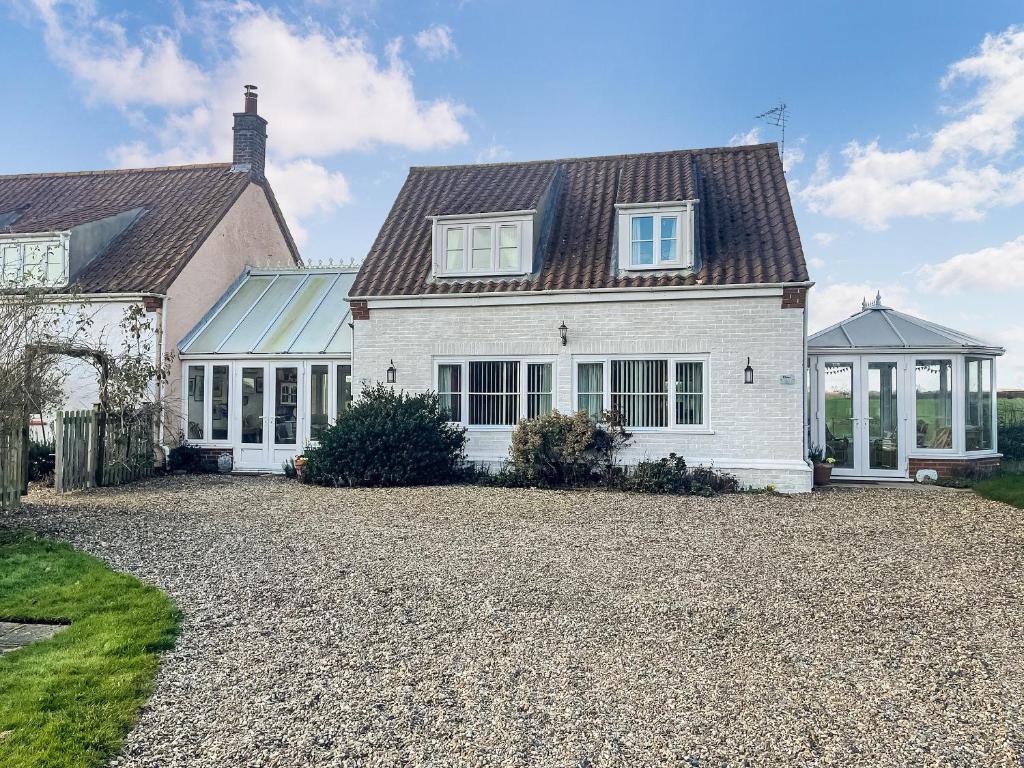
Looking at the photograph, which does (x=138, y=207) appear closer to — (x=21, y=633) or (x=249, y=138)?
(x=249, y=138)

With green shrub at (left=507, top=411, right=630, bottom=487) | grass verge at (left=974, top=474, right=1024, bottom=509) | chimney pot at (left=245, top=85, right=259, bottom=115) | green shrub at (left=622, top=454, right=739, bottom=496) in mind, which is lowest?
grass verge at (left=974, top=474, right=1024, bottom=509)

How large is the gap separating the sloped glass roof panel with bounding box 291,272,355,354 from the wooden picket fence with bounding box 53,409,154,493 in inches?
145

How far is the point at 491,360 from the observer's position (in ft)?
48.4

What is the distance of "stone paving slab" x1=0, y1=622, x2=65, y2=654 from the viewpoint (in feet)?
16.8

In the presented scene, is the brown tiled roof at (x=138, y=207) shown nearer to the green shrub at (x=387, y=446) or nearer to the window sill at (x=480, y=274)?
the green shrub at (x=387, y=446)

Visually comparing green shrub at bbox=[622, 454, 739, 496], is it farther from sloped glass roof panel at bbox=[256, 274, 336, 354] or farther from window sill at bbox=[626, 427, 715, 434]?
sloped glass roof panel at bbox=[256, 274, 336, 354]

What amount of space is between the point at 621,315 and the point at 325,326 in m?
7.29

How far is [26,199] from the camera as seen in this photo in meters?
20.3

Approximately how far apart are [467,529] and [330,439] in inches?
211

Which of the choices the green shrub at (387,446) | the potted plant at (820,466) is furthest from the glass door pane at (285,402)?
the potted plant at (820,466)

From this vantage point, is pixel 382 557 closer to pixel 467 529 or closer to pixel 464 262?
pixel 467 529

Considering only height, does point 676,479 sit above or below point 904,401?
below

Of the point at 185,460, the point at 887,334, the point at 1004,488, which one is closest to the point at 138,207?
the point at 185,460

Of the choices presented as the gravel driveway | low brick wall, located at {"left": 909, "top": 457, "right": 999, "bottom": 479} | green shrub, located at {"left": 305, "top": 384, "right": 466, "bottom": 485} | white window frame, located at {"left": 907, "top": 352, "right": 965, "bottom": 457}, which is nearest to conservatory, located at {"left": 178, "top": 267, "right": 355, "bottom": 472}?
green shrub, located at {"left": 305, "top": 384, "right": 466, "bottom": 485}
